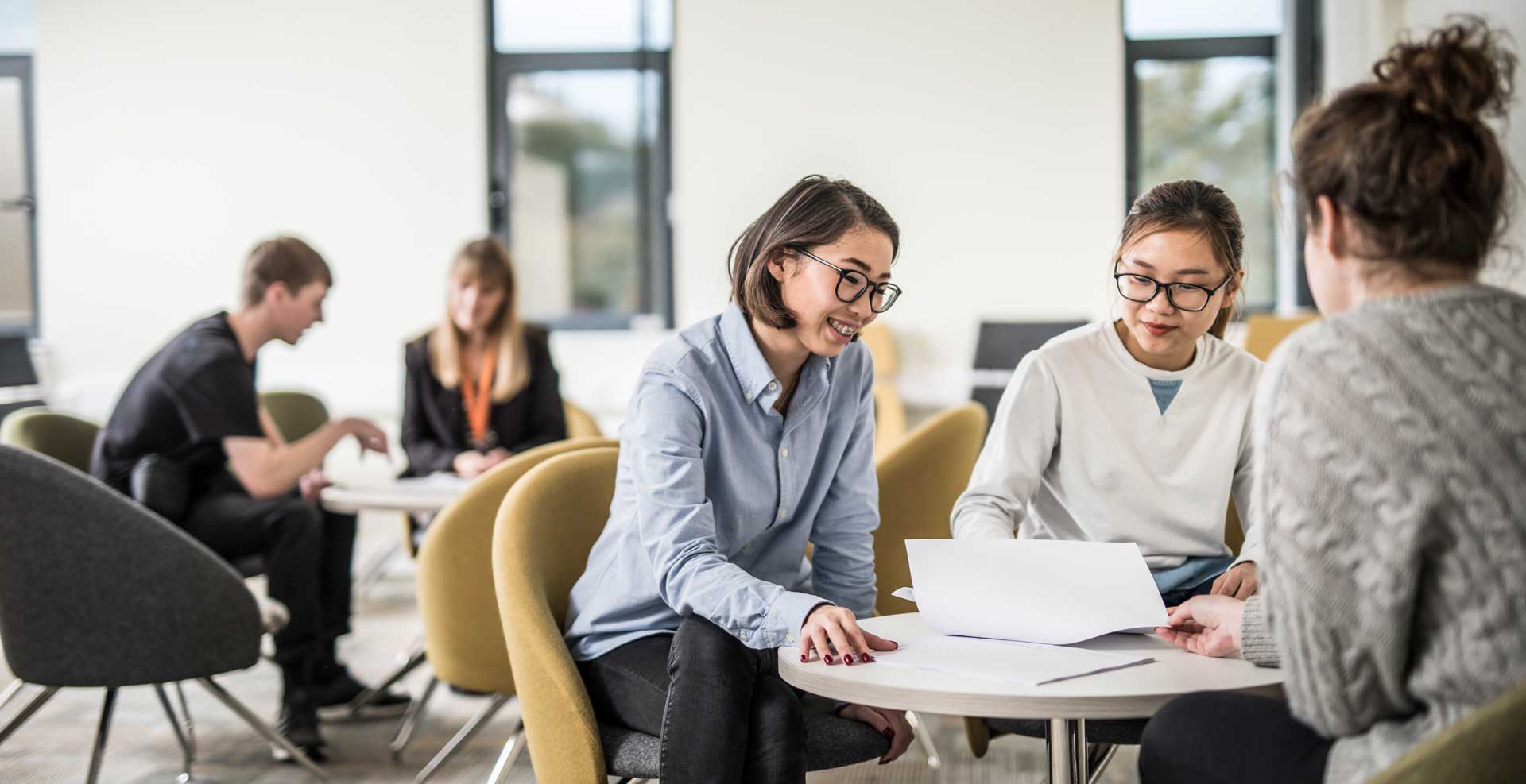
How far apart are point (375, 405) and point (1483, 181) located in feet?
18.3

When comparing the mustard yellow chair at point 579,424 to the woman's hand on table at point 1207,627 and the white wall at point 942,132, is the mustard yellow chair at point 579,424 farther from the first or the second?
the woman's hand on table at point 1207,627

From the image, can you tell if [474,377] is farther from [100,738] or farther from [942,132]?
[942,132]

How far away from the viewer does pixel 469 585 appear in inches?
102

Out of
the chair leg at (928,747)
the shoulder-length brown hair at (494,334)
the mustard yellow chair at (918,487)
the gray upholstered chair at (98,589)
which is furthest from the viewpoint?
the shoulder-length brown hair at (494,334)

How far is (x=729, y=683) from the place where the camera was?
5.31ft

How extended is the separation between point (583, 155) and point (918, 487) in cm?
405

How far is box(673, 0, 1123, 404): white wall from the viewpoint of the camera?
18.8 feet

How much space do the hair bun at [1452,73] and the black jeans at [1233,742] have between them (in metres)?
0.61

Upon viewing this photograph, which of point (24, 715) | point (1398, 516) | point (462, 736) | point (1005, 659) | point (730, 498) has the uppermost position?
point (1398, 516)

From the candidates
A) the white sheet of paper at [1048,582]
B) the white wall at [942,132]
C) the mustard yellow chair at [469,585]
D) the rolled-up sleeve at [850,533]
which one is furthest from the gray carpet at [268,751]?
the white wall at [942,132]

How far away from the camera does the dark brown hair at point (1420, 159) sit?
1158mm

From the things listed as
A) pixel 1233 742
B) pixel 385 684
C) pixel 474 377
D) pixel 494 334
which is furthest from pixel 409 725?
pixel 1233 742

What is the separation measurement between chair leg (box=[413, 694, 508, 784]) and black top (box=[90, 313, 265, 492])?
942 millimetres

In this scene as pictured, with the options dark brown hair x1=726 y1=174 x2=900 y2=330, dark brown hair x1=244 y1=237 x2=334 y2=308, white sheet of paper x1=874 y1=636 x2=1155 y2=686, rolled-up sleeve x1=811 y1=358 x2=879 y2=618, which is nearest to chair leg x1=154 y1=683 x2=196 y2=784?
dark brown hair x1=244 y1=237 x2=334 y2=308
